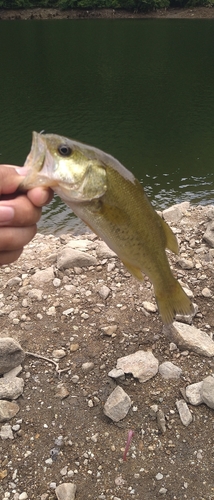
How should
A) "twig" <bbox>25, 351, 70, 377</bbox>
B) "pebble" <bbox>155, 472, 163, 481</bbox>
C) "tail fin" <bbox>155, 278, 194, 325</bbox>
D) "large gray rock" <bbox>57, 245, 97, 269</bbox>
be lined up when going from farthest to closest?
"large gray rock" <bbox>57, 245, 97, 269</bbox>, "twig" <bbox>25, 351, 70, 377</bbox>, "pebble" <bbox>155, 472, 163, 481</bbox>, "tail fin" <bbox>155, 278, 194, 325</bbox>

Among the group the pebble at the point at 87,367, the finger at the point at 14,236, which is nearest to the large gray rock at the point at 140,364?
the pebble at the point at 87,367

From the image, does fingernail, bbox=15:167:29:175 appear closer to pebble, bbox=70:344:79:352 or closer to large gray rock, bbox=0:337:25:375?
large gray rock, bbox=0:337:25:375

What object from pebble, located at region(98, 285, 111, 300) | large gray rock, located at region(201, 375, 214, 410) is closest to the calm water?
pebble, located at region(98, 285, 111, 300)

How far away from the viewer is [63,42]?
185 feet

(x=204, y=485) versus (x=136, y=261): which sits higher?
(x=136, y=261)

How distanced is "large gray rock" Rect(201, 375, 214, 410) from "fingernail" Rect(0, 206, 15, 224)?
3.16 m

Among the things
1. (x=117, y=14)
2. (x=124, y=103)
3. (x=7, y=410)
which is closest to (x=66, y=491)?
(x=7, y=410)

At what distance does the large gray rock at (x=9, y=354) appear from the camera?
16.3ft

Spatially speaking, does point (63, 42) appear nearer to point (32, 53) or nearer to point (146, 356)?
point (32, 53)

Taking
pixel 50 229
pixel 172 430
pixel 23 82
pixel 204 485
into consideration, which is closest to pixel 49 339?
pixel 172 430

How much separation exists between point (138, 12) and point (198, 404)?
10149 centimetres

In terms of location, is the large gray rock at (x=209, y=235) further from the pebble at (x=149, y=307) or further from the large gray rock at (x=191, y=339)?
the large gray rock at (x=191, y=339)

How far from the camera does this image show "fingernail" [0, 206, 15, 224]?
2588 mm

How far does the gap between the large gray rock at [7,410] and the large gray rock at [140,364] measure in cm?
127
